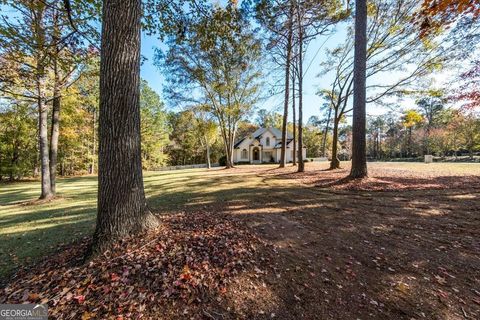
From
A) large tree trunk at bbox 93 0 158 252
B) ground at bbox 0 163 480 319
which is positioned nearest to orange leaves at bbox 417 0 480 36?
ground at bbox 0 163 480 319

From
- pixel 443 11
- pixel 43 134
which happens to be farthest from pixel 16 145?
pixel 443 11

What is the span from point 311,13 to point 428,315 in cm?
1326

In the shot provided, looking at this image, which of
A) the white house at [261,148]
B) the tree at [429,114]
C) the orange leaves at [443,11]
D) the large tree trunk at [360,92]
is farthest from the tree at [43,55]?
the tree at [429,114]

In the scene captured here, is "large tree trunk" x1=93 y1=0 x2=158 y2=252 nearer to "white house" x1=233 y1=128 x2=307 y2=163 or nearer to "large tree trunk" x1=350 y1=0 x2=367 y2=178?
"large tree trunk" x1=350 y1=0 x2=367 y2=178

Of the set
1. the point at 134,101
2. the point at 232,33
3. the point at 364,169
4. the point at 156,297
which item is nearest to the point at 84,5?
the point at 232,33

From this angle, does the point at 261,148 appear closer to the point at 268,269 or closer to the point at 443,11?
the point at 443,11

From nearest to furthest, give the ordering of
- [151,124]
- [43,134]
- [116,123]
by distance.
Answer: [116,123] → [43,134] → [151,124]

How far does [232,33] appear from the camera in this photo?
5844mm
